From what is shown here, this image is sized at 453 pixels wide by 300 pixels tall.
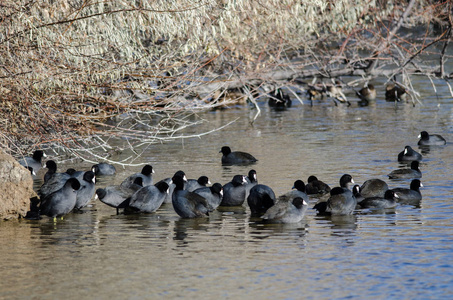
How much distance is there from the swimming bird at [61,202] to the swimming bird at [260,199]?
319 centimetres

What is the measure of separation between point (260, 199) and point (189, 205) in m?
1.31

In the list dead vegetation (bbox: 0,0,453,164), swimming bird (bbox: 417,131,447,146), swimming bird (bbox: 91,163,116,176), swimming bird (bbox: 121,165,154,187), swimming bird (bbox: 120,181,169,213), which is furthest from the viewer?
swimming bird (bbox: 417,131,447,146)

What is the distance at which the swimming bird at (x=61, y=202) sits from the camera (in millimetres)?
13408

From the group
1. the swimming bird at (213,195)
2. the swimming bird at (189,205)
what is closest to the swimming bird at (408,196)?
the swimming bird at (213,195)

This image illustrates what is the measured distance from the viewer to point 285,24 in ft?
79.3

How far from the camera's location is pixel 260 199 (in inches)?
538

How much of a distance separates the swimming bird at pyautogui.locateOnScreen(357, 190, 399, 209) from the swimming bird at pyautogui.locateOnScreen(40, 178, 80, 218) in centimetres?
531

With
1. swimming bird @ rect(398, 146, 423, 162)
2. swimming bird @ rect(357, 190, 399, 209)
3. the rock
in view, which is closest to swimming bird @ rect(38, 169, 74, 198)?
the rock

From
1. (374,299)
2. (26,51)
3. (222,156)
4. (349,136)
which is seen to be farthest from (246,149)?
(374,299)

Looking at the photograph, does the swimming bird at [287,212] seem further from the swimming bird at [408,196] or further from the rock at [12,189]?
the rock at [12,189]

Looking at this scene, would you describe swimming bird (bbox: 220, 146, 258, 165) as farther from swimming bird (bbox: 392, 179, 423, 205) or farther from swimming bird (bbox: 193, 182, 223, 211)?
swimming bird (bbox: 392, 179, 423, 205)

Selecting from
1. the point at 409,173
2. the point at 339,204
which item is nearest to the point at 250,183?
the point at 339,204

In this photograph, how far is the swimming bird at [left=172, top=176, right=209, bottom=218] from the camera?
13.4 meters

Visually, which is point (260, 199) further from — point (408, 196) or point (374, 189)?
point (408, 196)
